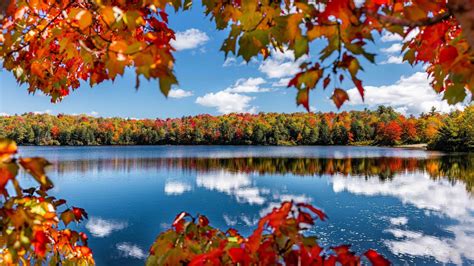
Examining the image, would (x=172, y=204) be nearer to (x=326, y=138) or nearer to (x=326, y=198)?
(x=326, y=198)

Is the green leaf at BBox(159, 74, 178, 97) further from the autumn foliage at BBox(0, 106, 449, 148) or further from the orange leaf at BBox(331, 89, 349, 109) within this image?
the autumn foliage at BBox(0, 106, 449, 148)

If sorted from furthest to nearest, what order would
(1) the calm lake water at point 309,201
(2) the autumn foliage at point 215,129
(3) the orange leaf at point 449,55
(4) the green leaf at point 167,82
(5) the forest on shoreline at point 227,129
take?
(2) the autumn foliage at point 215,129 → (5) the forest on shoreline at point 227,129 → (1) the calm lake water at point 309,201 → (3) the orange leaf at point 449,55 → (4) the green leaf at point 167,82

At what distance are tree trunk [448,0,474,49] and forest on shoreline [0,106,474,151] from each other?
104 metres

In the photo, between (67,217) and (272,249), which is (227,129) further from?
(272,249)

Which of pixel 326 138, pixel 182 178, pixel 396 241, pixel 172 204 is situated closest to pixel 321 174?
pixel 182 178

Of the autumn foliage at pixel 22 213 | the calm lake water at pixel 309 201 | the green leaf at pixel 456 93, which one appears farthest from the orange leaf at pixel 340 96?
the calm lake water at pixel 309 201

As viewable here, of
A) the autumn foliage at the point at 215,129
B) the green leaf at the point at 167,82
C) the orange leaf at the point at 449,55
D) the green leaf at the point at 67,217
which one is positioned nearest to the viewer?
the green leaf at the point at 167,82

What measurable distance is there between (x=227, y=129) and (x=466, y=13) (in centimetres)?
11519

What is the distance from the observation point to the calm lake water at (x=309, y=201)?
→ 13346 millimetres

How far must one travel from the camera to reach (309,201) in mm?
20375

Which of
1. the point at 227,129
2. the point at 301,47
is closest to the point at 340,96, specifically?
the point at 301,47

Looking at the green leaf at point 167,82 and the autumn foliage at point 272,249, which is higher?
the green leaf at point 167,82

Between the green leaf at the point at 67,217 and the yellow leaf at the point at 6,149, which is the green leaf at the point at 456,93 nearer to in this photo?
the yellow leaf at the point at 6,149

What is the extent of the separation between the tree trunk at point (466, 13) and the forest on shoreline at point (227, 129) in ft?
342
